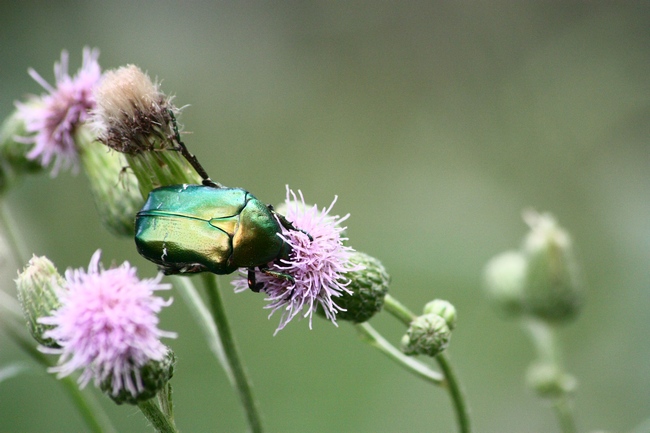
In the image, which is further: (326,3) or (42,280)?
(326,3)

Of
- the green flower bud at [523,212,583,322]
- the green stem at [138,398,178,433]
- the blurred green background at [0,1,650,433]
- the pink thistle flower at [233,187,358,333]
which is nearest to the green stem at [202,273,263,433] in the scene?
the pink thistle flower at [233,187,358,333]

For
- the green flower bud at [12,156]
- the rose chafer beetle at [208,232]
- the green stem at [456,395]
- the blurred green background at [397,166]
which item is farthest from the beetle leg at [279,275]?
the blurred green background at [397,166]

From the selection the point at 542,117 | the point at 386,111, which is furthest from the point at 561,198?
the point at 386,111

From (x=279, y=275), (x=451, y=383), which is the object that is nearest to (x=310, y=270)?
(x=279, y=275)

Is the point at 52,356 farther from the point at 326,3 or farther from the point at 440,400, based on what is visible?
the point at 326,3

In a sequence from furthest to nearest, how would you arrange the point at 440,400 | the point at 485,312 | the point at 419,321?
the point at 485,312 → the point at 440,400 → the point at 419,321

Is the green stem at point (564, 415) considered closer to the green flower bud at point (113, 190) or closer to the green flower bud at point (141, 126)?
the green flower bud at point (141, 126)
